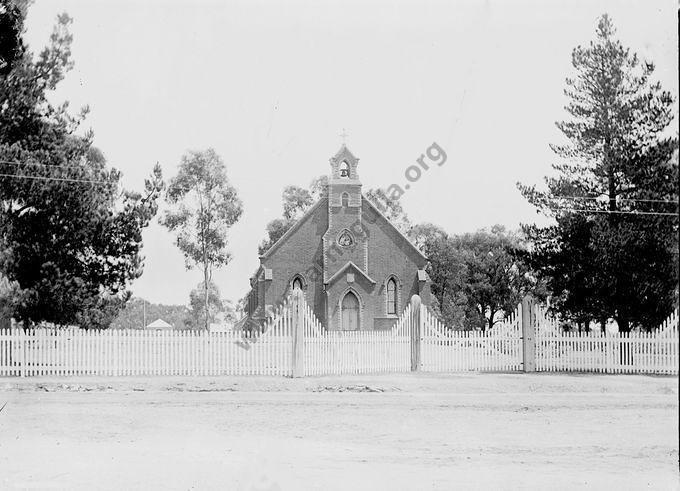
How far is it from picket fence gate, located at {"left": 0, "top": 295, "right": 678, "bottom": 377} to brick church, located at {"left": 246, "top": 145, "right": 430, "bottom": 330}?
25.3 meters

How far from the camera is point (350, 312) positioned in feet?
166

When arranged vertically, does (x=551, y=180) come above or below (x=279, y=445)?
above

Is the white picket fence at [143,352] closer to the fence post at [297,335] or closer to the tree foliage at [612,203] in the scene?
the fence post at [297,335]

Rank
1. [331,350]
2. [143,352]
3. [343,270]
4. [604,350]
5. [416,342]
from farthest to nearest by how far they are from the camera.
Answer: [343,270] → [416,342] → [604,350] → [331,350] → [143,352]

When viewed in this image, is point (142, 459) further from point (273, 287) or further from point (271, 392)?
point (273, 287)

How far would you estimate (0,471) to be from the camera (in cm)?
862

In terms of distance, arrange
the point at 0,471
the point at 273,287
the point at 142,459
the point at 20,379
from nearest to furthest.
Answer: the point at 0,471, the point at 142,459, the point at 20,379, the point at 273,287

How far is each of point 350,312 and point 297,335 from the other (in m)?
28.3

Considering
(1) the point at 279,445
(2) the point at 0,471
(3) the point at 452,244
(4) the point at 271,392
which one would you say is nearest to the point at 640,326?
(4) the point at 271,392

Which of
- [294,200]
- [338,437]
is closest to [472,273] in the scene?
[294,200]

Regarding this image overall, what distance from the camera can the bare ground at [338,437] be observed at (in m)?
8.34

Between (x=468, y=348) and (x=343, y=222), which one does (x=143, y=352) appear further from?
(x=343, y=222)

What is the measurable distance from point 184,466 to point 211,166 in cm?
4696

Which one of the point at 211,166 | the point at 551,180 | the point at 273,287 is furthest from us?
the point at 211,166
